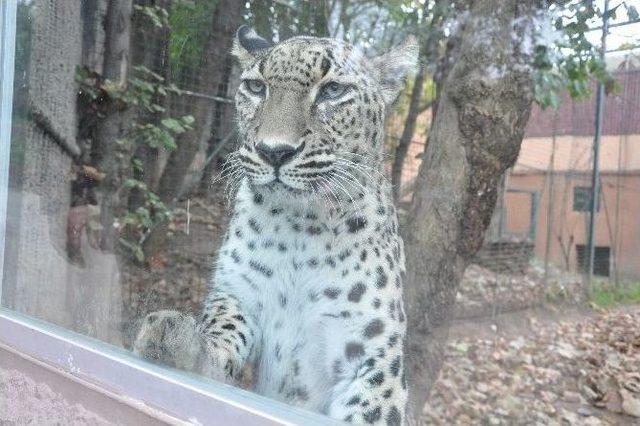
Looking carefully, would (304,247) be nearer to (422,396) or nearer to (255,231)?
(255,231)

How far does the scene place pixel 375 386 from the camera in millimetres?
1583

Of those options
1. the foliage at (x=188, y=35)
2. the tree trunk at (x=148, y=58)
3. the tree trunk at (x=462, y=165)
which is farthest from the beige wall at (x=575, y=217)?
the tree trunk at (x=148, y=58)

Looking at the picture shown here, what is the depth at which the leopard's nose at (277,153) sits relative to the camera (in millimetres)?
1490

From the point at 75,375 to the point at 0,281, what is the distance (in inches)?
26.4

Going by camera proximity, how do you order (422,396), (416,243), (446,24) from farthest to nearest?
(416,243) → (422,396) → (446,24)

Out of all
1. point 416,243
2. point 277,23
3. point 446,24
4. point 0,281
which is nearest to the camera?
point 446,24

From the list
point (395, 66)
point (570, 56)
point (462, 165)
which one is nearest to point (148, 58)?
point (395, 66)

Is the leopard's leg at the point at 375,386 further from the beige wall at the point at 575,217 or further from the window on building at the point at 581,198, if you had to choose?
the window on building at the point at 581,198

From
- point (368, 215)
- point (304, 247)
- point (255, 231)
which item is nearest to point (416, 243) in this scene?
point (368, 215)

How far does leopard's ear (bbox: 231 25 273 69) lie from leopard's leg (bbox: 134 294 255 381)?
0.59 metres

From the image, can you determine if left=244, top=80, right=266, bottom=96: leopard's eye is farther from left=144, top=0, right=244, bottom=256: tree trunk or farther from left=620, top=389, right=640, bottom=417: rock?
left=620, top=389, right=640, bottom=417: rock

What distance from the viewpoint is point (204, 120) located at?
5.74 feet

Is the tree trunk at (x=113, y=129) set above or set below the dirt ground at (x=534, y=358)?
above

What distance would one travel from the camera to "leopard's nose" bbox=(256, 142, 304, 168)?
4.89ft
